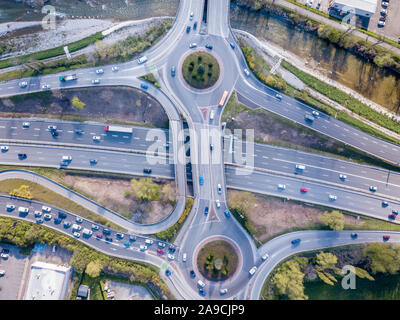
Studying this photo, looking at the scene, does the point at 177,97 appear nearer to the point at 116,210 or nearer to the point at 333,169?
the point at 116,210

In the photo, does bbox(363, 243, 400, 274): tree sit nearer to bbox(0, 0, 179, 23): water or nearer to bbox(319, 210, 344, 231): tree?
bbox(319, 210, 344, 231): tree

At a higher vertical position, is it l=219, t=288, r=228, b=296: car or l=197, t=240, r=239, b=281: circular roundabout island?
l=197, t=240, r=239, b=281: circular roundabout island

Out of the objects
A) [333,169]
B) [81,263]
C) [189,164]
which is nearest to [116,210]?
[81,263]

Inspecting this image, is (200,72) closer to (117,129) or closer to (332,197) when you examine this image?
(117,129)

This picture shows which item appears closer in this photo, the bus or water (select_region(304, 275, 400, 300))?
water (select_region(304, 275, 400, 300))

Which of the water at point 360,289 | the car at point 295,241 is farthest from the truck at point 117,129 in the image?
the water at point 360,289

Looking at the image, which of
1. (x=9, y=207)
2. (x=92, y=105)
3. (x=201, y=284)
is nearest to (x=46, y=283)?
(x=9, y=207)

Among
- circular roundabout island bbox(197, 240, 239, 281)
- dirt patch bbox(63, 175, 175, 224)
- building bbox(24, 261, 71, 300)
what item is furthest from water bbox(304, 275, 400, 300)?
building bbox(24, 261, 71, 300)
